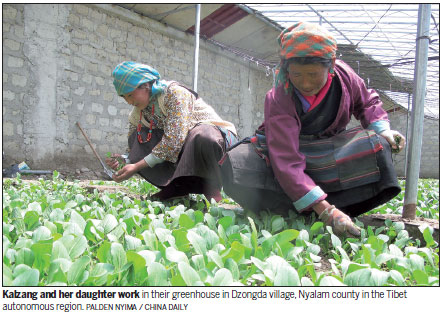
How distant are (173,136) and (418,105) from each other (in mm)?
1240

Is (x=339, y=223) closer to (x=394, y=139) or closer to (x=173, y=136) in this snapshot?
(x=394, y=139)

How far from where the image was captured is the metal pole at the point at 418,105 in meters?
1.63

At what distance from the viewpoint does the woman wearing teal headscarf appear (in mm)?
1991

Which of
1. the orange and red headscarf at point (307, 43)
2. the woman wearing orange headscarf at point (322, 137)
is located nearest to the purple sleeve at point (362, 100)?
the woman wearing orange headscarf at point (322, 137)

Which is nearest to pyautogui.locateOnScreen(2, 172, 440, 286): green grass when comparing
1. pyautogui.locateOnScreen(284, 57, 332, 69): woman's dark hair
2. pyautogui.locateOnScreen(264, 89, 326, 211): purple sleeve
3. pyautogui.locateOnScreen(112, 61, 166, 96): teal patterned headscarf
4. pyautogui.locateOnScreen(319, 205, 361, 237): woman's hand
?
pyautogui.locateOnScreen(319, 205, 361, 237): woman's hand

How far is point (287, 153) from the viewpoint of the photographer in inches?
60.3

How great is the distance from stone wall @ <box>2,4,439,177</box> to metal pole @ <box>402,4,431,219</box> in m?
4.59

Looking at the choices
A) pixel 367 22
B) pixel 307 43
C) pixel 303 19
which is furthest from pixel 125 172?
pixel 367 22

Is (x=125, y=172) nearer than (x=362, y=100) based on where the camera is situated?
No

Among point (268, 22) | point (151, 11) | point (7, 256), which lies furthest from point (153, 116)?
point (268, 22)

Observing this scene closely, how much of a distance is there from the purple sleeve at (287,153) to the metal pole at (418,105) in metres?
0.54

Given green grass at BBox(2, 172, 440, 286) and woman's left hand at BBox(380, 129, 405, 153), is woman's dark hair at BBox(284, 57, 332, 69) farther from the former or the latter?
green grass at BBox(2, 172, 440, 286)

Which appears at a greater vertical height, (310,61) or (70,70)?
(70,70)
